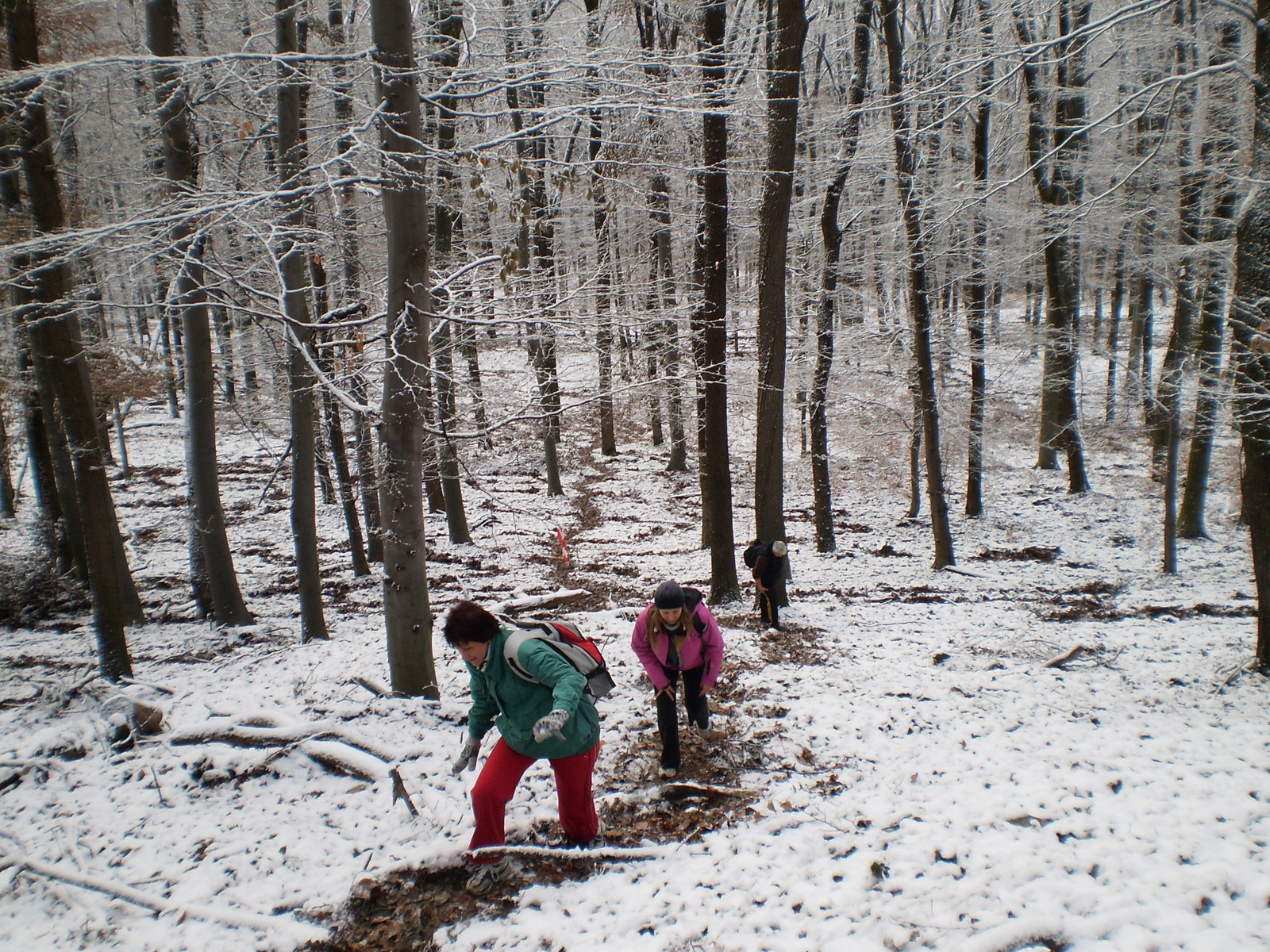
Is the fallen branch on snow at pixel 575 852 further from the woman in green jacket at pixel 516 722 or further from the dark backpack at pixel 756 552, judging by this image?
the dark backpack at pixel 756 552

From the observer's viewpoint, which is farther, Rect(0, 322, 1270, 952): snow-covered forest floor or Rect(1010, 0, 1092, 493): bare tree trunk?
Rect(1010, 0, 1092, 493): bare tree trunk

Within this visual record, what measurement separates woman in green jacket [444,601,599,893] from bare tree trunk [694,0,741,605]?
18.5ft

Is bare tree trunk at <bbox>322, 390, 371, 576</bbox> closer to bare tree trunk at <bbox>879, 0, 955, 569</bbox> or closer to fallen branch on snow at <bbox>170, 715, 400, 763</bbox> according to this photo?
fallen branch on snow at <bbox>170, 715, 400, 763</bbox>

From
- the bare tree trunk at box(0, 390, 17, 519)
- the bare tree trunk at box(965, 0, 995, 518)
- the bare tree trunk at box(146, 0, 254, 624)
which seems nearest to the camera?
the bare tree trunk at box(146, 0, 254, 624)

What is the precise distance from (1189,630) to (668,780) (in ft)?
23.0

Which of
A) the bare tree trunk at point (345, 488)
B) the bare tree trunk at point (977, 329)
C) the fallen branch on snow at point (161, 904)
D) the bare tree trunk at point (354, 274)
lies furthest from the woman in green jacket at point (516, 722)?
the bare tree trunk at point (977, 329)

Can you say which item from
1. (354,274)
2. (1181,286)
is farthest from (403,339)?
(1181,286)

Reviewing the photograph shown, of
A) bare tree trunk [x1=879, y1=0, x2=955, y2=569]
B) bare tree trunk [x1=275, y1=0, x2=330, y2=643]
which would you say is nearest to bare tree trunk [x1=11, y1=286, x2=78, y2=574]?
bare tree trunk [x1=275, y1=0, x2=330, y2=643]

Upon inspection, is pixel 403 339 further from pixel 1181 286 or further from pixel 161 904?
pixel 1181 286

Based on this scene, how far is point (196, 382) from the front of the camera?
8172mm

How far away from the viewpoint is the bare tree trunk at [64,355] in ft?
18.7

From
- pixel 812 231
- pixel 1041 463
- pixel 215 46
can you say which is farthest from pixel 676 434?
pixel 215 46

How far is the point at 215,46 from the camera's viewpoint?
8.51 meters

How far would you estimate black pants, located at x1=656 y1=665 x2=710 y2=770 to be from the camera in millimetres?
4477
